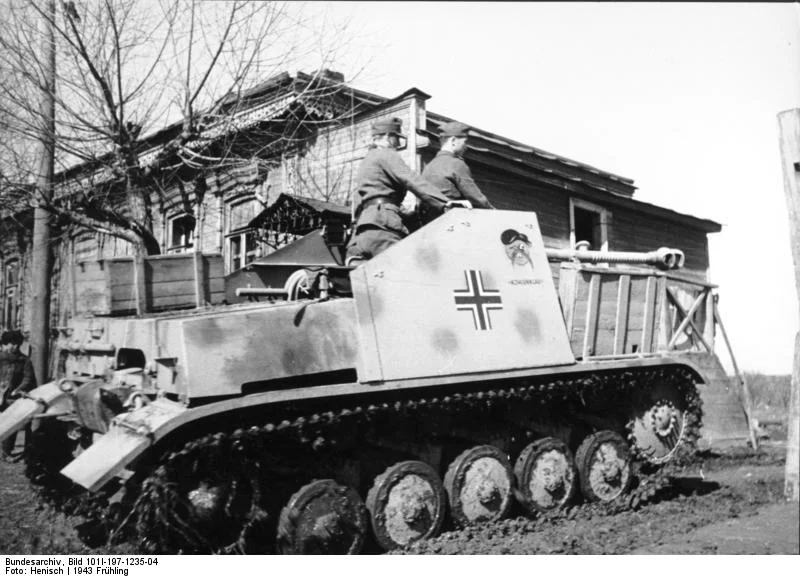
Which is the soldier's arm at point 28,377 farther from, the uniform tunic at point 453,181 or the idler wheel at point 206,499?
the uniform tunic at point 453,181

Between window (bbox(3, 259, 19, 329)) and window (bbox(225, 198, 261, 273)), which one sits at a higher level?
window (bbox(225, 198, 261, 273))

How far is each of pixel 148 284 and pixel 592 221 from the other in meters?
11.5

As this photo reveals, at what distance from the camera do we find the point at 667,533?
5371mm

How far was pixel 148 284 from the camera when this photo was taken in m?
5.45

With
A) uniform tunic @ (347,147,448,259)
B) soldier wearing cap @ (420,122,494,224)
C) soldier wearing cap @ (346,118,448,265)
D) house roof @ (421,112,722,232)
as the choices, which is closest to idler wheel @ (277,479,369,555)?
soldier wearing cap @ (346,118,448,265)

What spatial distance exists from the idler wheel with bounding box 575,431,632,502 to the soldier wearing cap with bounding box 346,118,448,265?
2.41 meters

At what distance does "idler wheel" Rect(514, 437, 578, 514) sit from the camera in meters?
5.78

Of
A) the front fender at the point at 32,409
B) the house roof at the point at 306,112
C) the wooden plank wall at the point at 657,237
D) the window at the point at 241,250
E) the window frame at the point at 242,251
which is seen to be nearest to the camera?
the front fender at the point at 32,409

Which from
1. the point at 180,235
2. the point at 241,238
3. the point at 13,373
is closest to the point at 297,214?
the point at 241,238

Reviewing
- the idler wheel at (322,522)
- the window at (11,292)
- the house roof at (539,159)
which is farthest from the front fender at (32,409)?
the house roof at (539,159)

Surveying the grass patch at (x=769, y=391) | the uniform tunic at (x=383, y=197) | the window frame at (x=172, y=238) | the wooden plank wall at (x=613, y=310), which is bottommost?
the grass patch at (x=769, y=391)

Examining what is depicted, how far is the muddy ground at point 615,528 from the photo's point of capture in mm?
4766

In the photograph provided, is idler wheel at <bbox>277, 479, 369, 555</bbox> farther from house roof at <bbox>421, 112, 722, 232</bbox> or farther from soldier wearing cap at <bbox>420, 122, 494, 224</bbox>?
house roof at <bbox>421, 112, 722, 232</bbox>

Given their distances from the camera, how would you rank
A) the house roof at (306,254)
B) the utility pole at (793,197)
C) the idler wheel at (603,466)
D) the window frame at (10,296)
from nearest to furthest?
1. the utility pole at (793,197)
2. the idler wheel at (603,466)
3. the house roof at (306,254)
4. the window frame at (10,296)
